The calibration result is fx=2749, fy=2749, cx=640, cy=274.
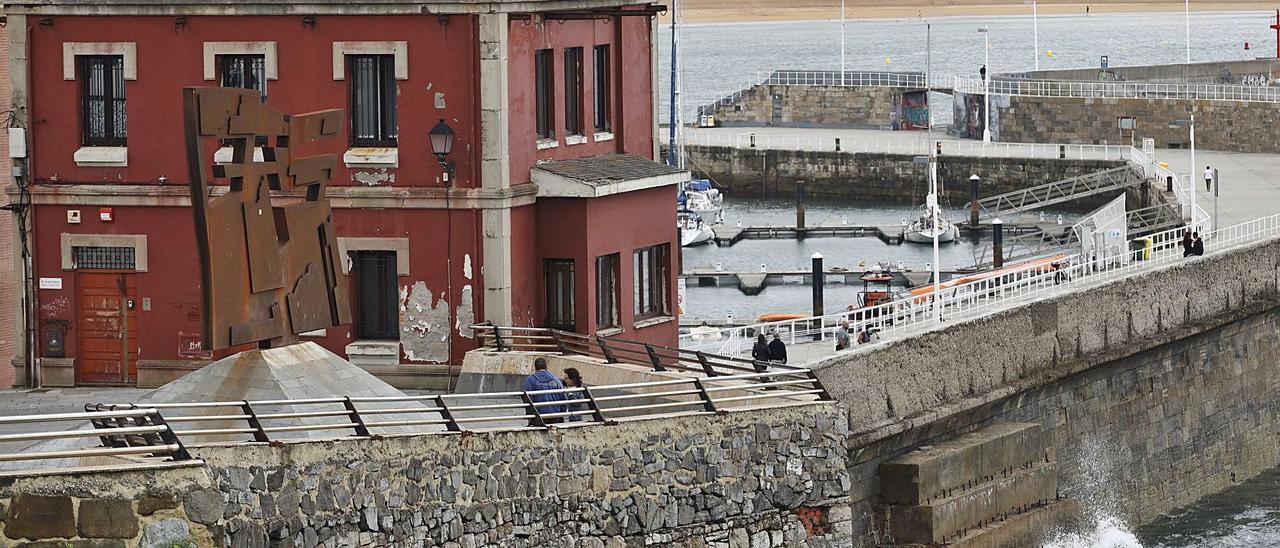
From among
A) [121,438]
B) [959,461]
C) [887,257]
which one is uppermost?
[121,438]

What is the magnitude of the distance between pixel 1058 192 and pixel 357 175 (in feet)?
174

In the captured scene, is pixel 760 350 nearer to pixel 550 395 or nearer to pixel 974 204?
pixel 550 395

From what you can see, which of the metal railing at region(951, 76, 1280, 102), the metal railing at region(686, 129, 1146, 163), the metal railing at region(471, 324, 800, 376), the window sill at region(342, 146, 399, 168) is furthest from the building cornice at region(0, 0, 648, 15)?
the metal railing at region(951, 76, 1280, 102)

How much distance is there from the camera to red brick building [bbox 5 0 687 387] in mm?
34062

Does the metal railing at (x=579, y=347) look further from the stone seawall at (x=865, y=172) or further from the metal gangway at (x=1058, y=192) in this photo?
the stone seawall at (x=865, y=172)

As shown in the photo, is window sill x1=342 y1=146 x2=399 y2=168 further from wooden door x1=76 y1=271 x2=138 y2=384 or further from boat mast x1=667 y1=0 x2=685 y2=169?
boat mast x1=667 y1=0 x2=685 y2=169

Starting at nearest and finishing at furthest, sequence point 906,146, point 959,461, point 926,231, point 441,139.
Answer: point 441,139 → point 959,461 → point 926,231 → point 906,146

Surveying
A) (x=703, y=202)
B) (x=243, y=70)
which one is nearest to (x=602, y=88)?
(x=243, y=70)

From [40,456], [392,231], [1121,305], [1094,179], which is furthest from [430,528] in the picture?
[1094,179]

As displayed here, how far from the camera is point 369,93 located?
113ft

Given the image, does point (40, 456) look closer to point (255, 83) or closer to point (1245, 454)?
point (255, 83)

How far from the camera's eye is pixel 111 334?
35.0 meters

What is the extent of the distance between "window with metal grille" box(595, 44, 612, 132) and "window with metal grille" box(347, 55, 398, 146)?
3387 millimetres

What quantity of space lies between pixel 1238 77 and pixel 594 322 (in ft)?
231
